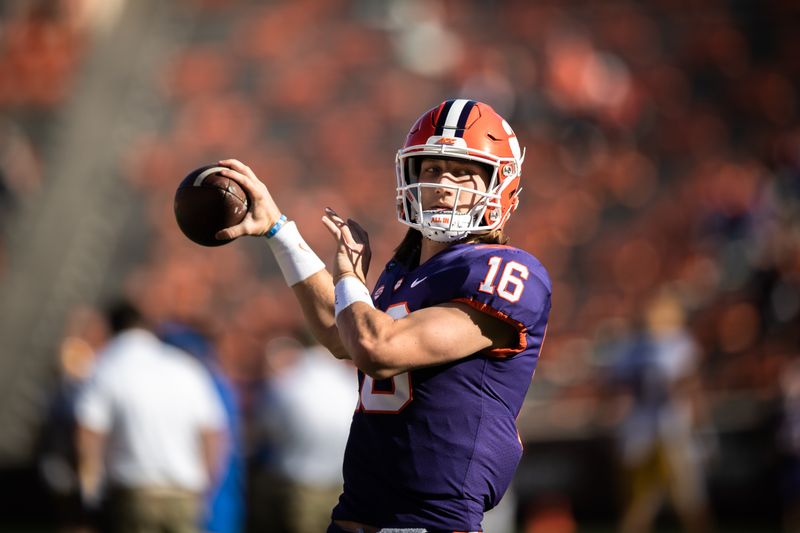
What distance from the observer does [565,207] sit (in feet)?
42.7

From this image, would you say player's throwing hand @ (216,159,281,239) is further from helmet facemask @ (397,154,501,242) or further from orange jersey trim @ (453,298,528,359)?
orange jersey trim @ (453,298,528,359)

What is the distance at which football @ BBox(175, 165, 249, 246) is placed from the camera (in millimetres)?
2914

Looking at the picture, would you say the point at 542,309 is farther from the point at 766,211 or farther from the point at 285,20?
the point at 285,20

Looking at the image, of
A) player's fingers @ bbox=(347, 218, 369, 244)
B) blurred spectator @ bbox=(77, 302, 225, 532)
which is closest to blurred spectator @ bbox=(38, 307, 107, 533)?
blurred spectator @ bbox=(77, 302, 225, 532)

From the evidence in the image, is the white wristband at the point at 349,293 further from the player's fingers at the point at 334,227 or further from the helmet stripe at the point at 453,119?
the helmet stripe at the point at 453,119

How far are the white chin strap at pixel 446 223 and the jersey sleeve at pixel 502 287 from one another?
2.2 inches

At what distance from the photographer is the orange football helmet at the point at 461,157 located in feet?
9.24

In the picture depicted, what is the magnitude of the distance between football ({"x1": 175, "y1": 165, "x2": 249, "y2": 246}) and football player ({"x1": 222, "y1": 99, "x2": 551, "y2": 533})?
29 millimetres

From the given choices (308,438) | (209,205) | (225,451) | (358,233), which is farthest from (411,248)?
(308,438)

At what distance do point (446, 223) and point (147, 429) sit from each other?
9.94 ft

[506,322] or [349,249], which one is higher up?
[349,249]

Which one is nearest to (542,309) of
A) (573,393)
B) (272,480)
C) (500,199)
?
(500,199)

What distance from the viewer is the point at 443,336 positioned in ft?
8.59

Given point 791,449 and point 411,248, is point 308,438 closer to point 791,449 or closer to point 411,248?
point 411,248
